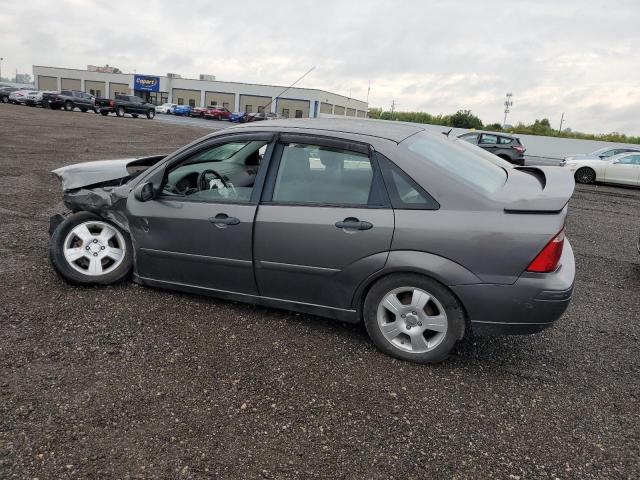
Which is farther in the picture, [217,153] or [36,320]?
[217,153]

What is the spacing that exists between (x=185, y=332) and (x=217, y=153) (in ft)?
5.05

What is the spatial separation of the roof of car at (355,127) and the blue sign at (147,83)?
282 ft

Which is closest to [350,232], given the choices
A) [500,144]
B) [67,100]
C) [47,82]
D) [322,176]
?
[322,176]

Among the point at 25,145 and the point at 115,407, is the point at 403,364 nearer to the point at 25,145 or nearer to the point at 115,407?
the point at 115,407

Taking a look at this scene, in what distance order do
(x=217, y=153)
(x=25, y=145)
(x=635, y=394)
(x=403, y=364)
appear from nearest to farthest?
(x=635, y=394)
(x=403, y=364)
(x=217, y=153)
(x=25, y=145)

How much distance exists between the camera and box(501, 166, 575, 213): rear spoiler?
308 centimetres

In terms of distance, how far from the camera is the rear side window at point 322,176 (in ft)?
11.3

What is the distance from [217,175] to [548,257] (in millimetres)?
2607

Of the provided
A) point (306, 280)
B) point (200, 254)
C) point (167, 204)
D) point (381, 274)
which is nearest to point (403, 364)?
→ point (381, 274)

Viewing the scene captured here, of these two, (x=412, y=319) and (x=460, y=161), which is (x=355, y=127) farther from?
(x=412, y=319)

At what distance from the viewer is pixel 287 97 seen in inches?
2837

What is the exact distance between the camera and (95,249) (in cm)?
431

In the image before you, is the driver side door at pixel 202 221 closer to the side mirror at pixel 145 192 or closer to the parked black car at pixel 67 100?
the side mirror at pixel 145 192

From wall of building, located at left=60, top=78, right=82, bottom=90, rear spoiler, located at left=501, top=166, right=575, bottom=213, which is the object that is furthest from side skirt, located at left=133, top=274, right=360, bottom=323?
wall of building, located at left=60, top=78, right=82, bottom=90
